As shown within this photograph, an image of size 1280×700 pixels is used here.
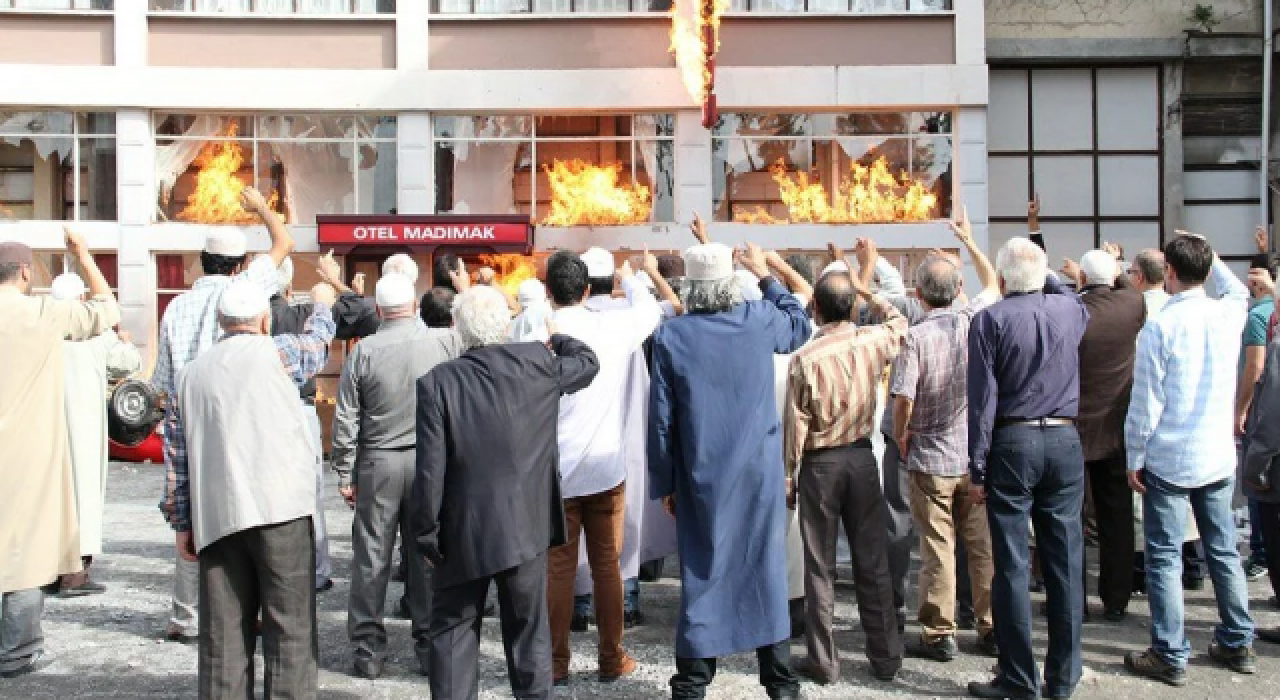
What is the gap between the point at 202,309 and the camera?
23.1ft

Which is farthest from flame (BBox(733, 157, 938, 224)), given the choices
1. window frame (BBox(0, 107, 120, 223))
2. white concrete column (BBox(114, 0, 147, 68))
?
window frame (BBox(0, 107, 120, 223))

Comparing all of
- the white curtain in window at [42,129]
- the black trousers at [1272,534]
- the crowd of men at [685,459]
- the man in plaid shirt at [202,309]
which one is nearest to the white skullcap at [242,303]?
the crowd of men at [685,459]

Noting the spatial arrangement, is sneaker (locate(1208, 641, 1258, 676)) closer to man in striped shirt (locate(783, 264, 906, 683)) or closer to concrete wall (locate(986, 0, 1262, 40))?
man in striped shirt (locate(783, 264, 906, 683))

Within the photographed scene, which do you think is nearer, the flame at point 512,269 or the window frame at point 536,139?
the flame at point 512,269

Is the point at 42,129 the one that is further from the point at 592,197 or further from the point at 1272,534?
the point at 1272,534

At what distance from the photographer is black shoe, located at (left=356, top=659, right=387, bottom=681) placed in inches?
264

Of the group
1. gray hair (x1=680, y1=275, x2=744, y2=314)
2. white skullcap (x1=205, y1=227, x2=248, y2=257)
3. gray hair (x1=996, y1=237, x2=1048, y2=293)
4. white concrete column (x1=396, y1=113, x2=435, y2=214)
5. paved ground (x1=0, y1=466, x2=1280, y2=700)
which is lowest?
Result: paved ground (x1=0, y1=466, x2=1280, y2=700)

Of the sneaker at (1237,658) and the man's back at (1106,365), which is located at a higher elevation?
the man's back at (1106,365)

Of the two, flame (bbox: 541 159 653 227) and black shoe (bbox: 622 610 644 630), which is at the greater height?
flame (bbox: 541 159 653 227)

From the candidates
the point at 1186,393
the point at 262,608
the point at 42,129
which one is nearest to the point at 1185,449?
the point at 1186,393

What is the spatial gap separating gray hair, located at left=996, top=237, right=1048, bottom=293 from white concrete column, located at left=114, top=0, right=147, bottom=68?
660 inches

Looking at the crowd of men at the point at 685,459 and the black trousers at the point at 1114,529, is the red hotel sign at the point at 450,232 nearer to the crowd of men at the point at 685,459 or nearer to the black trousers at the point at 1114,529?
the crowd of men at the point at 685,459

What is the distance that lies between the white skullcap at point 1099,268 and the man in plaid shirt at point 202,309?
15.3ft

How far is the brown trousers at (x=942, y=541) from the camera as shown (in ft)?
22.3
